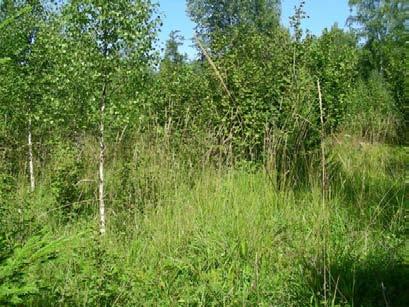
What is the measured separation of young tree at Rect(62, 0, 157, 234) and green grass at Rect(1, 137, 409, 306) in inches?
32.6

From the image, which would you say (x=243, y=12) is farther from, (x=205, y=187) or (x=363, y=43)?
(x=205, y=187)

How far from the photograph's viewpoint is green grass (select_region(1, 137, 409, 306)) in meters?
3.07

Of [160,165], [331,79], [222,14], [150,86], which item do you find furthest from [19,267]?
[222,14]

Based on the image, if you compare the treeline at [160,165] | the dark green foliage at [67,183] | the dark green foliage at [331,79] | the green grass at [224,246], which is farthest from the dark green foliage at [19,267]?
the dark green foliage at [331,79]

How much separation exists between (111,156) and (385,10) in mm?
27674

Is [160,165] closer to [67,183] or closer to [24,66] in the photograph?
[67,183]

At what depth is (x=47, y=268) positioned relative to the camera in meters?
3.74

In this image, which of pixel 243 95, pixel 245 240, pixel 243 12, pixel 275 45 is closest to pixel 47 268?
pixel 245 240

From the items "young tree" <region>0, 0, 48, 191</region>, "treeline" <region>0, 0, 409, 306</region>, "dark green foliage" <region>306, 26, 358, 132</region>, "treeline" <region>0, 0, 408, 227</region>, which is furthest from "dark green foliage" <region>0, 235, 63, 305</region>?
"dark green foliage" <region>306, 26, 358, 132</region>

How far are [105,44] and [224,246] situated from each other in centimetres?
290

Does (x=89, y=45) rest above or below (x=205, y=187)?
above

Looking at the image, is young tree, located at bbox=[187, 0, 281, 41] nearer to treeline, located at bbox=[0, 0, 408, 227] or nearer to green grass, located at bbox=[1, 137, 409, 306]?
treeline, located at bbox=[0, 0, 408, 227]

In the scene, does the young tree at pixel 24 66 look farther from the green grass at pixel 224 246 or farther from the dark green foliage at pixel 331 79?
the dark green foliage at pixel 331 79

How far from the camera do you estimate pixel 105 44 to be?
5418 millimetres
